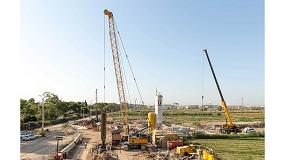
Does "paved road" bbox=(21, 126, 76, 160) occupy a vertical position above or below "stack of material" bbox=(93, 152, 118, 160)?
below

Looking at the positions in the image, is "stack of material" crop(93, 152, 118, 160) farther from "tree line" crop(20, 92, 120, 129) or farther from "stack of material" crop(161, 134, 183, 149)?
"tree line" crop(20, 92, 120, 129)

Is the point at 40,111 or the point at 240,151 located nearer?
the point at 240,151

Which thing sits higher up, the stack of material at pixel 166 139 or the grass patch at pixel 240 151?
the stack of material at pixel 166 139

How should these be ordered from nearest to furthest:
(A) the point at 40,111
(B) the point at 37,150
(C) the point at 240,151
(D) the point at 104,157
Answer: (D) the point at 104,157 → (C) the point at 240,151 → (B) the point at 37,150 → (A) the point at 40,111

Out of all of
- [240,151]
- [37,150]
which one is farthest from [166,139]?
[37,150]

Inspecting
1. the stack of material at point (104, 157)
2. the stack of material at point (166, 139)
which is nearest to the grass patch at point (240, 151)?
the stack of material at point (166, 139)

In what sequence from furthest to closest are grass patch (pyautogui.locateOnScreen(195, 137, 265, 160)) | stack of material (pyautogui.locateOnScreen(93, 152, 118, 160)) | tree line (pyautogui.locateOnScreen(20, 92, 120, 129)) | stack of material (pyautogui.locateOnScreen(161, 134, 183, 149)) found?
tree line (pyautogui.locateOnScreen(20, 92, 120, 129)) → stack of material (pyautogui.locateOnScreen(161, 134, 183, 149)) → grass patch (pyautogui.locateOnScreen(195, 137, 265, 160)) → stack of material (pyautogui.locateOnScreen(93, 152, 118, 160))

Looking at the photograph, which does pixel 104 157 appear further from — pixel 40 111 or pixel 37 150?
pixel 40 111

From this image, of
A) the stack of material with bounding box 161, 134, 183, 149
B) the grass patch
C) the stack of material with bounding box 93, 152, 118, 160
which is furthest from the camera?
the stack of material with bounding box 161, 134, 183, 149

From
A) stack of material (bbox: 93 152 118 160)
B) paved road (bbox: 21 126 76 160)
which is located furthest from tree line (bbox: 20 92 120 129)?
stack of material (bbox: 93 152 118 160)

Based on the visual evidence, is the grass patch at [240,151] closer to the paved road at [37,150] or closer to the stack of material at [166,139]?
the stack of material at [166,139]

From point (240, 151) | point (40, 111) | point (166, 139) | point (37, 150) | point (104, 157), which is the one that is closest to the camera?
point (104, 157)

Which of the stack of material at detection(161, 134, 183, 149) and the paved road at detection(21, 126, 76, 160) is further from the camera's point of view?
the stack of material at detection(161, 134, 183, 149)
